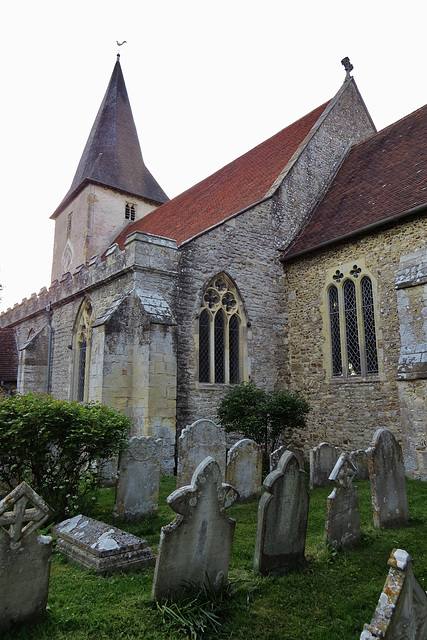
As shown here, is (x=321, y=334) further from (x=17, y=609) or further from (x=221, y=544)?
(x=17, y=609)

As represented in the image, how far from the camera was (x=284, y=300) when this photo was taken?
13039 mm

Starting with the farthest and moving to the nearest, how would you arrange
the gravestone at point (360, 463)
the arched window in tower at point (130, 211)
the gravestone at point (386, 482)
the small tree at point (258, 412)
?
the arched window in tower at point (130, 211) < the small tree at point (258, 412) < the gravestone at point (360, 463) < the gravestone at point (386, 482)

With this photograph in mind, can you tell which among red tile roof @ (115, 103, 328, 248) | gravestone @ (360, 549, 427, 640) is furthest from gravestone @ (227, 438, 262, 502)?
red tile roof @ (115, 103, 328, 248)

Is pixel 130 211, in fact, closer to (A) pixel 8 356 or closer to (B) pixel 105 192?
(B) pixel 105 192

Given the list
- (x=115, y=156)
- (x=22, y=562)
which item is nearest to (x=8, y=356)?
(x=115, y=156)

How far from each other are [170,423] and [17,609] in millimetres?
6741

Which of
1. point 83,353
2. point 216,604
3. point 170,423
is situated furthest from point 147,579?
point 83,353

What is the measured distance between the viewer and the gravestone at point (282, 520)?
4207 mm

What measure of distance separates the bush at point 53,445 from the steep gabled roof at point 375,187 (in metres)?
7.78

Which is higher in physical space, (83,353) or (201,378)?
(83,353)

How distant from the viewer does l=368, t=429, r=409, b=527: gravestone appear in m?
5.55

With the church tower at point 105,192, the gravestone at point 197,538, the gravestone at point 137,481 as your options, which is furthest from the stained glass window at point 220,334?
the church tower at point 105,192

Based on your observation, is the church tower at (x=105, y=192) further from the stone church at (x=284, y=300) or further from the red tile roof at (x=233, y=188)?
the stone church at (x=284, y=300)

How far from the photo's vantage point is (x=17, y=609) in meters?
3.24
